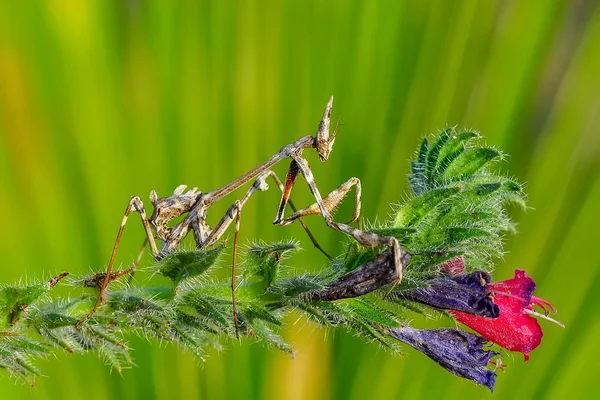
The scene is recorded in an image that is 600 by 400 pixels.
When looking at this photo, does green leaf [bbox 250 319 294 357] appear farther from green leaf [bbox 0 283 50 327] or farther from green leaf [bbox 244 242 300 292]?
green leaf [bbox 0 283 50 327]

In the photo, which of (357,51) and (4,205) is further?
(357,51)

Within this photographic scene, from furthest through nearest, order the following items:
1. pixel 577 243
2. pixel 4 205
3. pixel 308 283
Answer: pixel 577 243 → pixel 4 205 → pixel 308 283

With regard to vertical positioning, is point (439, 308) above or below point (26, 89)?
below

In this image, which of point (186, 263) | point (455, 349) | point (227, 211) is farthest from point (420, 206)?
point (227, 211)

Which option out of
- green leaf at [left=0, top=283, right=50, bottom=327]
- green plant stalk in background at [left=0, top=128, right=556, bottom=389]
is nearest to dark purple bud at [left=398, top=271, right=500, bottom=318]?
green plant stalk in background at [left=0, top=128, right=556, bottom=389]

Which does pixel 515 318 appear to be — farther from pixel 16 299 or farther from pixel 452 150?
pixel 16 299

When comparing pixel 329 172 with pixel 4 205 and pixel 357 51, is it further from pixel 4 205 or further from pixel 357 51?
pixel 4 205

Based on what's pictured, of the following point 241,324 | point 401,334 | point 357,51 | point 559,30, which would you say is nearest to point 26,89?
point 357,51
